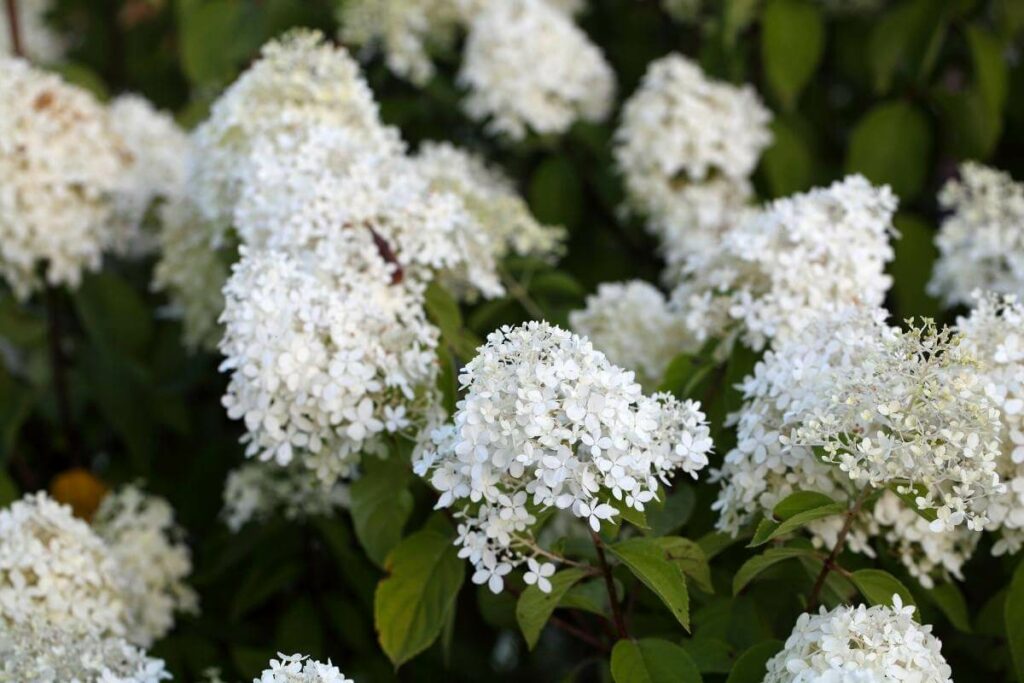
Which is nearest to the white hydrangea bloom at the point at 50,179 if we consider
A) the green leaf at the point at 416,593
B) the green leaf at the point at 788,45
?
the green leaf at the point at 416,593

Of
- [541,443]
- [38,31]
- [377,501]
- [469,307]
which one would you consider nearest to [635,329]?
[469,307]

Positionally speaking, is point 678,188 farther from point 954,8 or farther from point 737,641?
point 737,641

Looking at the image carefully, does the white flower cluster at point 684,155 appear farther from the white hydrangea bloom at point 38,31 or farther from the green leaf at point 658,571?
the white hydrangea bloom at point 38,31

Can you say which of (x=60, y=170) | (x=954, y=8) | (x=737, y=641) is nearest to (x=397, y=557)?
(x=737, y=641)

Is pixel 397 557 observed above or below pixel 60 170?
below

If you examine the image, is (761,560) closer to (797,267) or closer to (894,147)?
(797,267)

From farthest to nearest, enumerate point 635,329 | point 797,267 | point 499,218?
1. point 499,218
2. point 635,329
3. point 797,267
